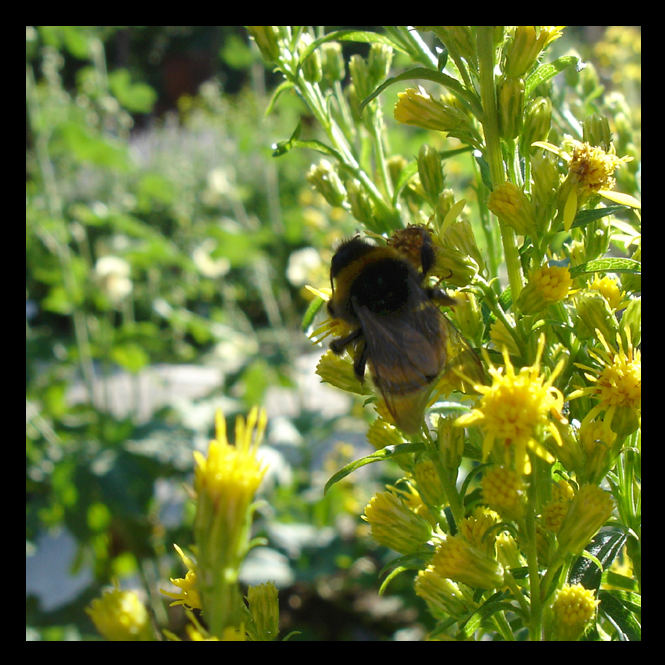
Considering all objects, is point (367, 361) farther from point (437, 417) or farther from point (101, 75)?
point (101, 75)

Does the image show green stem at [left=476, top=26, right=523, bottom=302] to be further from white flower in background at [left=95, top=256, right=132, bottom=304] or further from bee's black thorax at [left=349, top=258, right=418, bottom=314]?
white flower in background at [left=95, top=256, right=132, bottom=304]

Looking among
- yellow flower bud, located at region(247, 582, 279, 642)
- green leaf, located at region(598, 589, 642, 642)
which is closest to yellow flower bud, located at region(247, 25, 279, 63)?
yellow flower bud, located at region(247, 582, 279, 642)

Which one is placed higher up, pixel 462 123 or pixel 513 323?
pixel 462 123

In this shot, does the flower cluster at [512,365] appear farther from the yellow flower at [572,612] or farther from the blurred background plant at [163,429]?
the blurred background plant at [163,429]

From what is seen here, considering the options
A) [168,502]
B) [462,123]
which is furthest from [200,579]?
[168,502]

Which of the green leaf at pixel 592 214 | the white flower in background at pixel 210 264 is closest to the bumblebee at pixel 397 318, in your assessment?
the green leaf at pixel 592 214

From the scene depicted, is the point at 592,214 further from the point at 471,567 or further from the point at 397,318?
the point at 471,567
